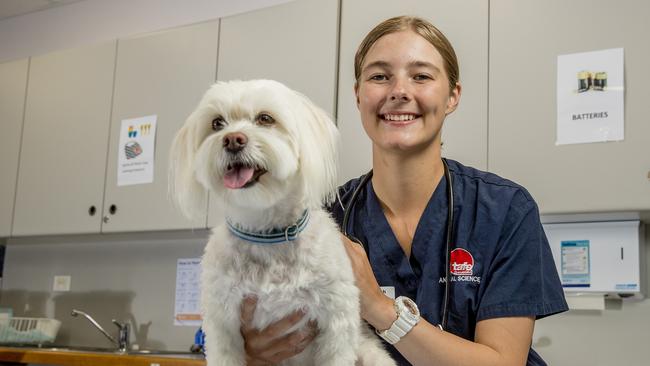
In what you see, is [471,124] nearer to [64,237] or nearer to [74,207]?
[74,207]

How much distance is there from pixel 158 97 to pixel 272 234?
205 cm

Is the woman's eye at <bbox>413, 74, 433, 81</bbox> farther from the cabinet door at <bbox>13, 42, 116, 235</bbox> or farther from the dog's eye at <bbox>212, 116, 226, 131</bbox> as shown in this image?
the cabinet door at <bbox>13, 42, 116, 235</bbox>

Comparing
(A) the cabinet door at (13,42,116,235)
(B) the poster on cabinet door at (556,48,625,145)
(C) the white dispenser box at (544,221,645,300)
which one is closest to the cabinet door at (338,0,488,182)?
(B) the poster on cabinet door at (556,48,625,145)

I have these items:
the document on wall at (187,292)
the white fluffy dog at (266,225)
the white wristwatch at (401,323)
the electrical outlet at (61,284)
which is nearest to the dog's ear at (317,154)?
the white fluffy dog at (266,225)

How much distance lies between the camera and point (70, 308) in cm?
374

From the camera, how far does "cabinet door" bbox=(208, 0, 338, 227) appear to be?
8.89 feet

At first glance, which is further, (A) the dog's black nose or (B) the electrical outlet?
(B) the electrical outlet

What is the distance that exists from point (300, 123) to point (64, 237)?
262 cm

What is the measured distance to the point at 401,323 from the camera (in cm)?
135

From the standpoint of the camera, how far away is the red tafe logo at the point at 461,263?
1.54 meters

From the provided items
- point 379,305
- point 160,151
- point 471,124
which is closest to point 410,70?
point 379,305

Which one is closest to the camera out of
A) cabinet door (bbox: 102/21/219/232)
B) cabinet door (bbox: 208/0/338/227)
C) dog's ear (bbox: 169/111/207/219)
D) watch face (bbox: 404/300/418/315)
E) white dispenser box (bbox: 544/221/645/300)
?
dog's ear (bbox: 169/111/207/219)

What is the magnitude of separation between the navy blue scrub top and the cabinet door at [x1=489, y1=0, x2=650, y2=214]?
661mm

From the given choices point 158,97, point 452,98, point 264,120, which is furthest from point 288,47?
point 264,120
